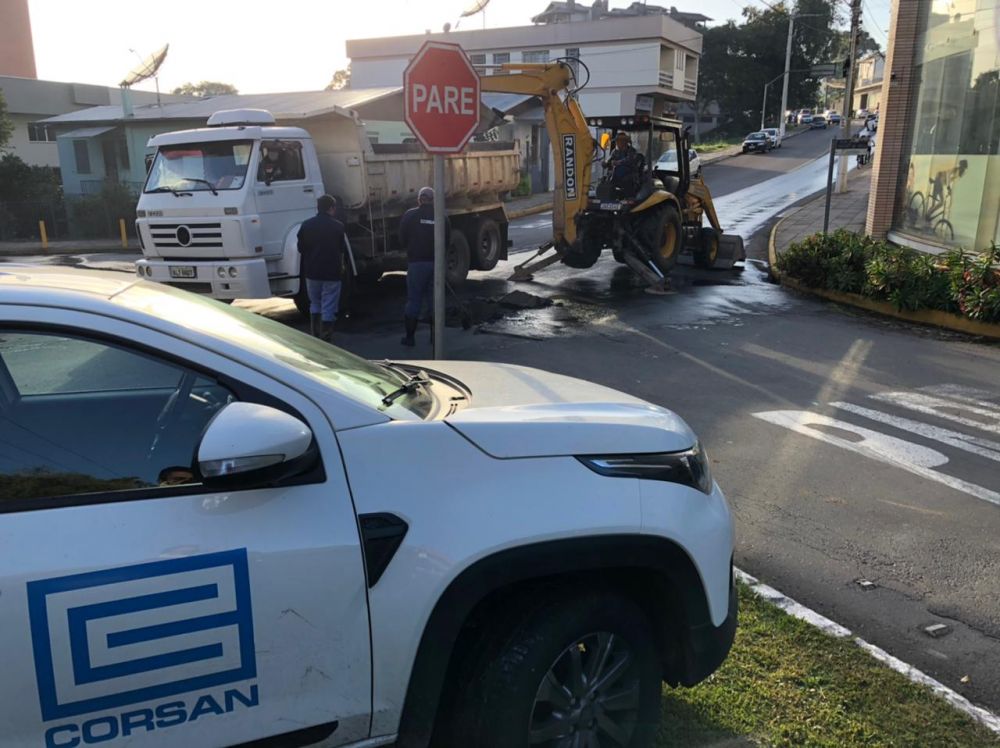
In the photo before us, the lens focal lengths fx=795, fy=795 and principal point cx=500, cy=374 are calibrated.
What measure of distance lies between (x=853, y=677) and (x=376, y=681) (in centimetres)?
217

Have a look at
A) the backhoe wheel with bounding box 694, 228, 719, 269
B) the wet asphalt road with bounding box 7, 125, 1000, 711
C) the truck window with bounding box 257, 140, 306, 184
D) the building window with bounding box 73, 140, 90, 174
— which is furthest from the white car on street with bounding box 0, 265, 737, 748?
the building window with bounding box 73, 140, 90, 174

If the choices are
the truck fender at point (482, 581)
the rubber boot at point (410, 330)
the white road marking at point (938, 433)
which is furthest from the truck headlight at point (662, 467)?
the rubber boot at point (410, 330)

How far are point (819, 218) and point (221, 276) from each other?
17.9 meters

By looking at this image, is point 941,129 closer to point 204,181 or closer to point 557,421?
point 204,181

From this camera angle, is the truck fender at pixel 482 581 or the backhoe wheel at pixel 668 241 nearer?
the truck fender at pixel 482 581

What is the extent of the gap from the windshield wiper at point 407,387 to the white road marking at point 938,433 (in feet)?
16.1

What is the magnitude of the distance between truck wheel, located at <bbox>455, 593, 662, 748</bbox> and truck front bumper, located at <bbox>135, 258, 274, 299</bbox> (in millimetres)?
8803

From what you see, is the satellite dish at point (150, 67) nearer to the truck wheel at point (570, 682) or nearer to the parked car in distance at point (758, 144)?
the truck wheel at point (570, 682)

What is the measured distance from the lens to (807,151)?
49.4m

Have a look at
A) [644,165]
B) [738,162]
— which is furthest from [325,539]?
[738,162]

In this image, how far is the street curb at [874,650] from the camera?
3.10 metres

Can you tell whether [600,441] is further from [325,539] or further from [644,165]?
[644,165]

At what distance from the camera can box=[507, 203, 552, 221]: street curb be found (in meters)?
27.1

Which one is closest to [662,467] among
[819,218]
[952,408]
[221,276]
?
[952,408]
